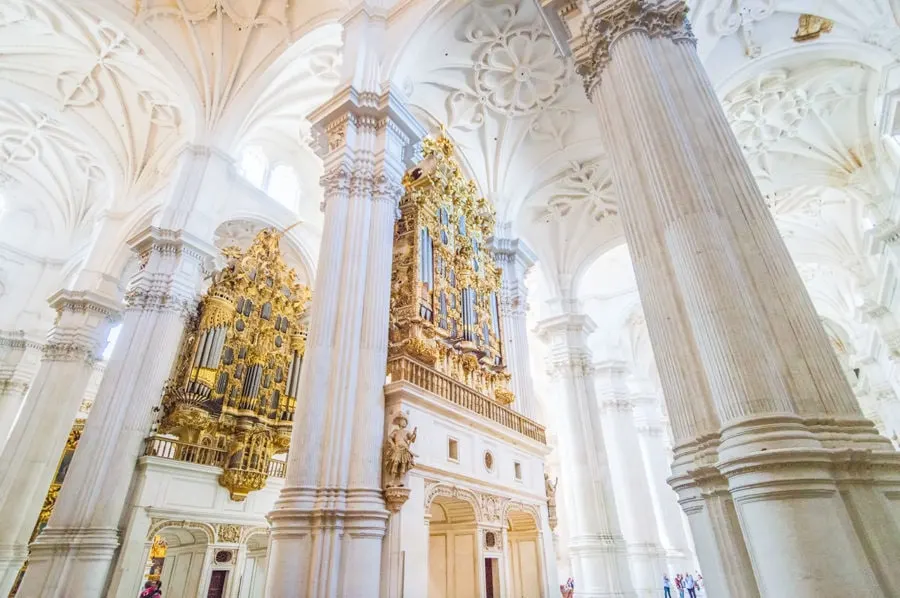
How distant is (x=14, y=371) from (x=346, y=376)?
14741 mm

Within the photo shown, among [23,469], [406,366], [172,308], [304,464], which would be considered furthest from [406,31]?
[23,469]

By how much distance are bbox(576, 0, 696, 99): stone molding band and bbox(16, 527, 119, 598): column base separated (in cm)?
1079

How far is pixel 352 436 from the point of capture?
6.36 m

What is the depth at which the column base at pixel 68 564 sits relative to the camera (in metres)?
7.89

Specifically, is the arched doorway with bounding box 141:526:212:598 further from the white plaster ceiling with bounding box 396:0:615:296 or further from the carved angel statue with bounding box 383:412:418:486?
the white plaster ceiling with bounding box 396:0:615:296

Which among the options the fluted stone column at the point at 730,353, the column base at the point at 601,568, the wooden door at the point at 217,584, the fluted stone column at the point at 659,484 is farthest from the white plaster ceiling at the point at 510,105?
the wooden door at the point at 217,584

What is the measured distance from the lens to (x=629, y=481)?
1706 centimetres

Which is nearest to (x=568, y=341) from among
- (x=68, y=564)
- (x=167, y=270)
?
(x=167, y=270)

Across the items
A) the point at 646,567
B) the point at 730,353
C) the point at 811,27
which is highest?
the point at 811,27

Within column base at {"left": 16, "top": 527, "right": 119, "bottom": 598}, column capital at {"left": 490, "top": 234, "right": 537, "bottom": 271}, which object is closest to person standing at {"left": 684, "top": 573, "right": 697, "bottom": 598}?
column capital at {"left": 490, "top": 234, "right": 537, "bottom": 271}

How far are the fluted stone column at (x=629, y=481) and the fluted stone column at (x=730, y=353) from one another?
1355 centimetres

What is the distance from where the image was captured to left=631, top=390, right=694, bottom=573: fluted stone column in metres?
18.3

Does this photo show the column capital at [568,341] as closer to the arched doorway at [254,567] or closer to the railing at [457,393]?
the railing at [457,393]

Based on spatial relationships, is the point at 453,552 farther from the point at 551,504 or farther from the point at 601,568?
the point at 601,568
